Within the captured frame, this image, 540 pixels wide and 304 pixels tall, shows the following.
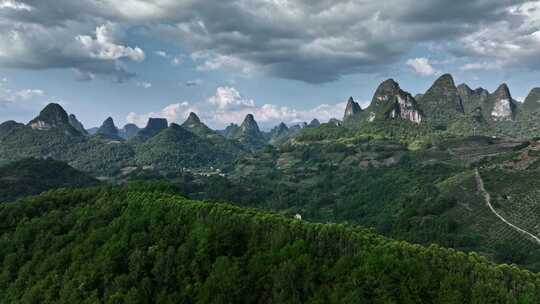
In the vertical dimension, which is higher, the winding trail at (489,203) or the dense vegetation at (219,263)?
the dense vegetation at (219,263)

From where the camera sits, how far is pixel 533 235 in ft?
404

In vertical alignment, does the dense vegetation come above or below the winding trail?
above

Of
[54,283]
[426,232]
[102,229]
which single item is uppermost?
[102,229]

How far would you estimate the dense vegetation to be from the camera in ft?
185

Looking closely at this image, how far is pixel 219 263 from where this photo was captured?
6669cm

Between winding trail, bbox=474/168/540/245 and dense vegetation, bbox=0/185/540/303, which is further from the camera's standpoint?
winding trail, bbox=474/168/540/245

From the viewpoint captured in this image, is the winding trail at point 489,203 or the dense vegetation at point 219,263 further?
the winding trail at point 489,203

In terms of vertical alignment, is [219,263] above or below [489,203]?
above

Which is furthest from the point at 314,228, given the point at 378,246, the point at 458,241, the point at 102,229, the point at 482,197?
the point at 482,197

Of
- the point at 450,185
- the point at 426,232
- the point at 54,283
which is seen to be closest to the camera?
the point at 54,283

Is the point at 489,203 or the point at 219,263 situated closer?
the point at 219,263

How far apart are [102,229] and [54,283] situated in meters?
13.6

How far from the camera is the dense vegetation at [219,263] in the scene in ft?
185

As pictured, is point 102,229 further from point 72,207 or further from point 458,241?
point 458,241
